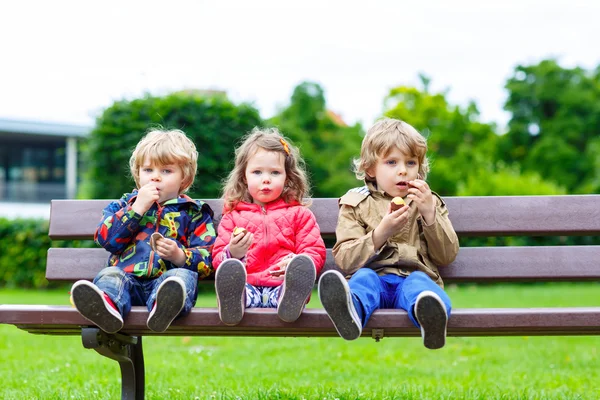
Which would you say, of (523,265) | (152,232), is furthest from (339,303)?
(523,265)

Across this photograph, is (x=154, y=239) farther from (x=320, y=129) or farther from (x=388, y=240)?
(x=320, y=129)

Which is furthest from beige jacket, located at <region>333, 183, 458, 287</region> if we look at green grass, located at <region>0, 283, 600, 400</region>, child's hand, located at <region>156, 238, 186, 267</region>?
green grass, located at <region>0, 283, 600, 400</region>

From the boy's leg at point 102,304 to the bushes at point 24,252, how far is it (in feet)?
32.5

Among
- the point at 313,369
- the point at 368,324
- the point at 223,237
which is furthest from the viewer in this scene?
the point at 313,369

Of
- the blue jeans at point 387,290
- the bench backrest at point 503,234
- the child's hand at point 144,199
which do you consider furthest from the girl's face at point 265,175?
the blue jeans at point 387,290

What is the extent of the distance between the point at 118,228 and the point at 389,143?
3.95 feet

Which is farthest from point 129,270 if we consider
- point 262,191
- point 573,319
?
point 573,319

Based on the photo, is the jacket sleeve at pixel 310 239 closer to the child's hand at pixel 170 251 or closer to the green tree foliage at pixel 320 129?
the child's hand at pixel 170 251

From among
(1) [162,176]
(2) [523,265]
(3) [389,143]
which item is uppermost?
(3) [389,143]

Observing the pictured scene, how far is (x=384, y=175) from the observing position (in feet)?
10.4

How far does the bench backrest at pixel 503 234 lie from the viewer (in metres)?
3.30

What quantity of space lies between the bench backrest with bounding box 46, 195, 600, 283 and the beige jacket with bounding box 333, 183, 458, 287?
183 mm

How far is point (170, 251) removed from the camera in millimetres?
2984

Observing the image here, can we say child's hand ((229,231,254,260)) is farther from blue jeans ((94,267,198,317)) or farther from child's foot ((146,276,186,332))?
child's foot ((146,276,186,332))
